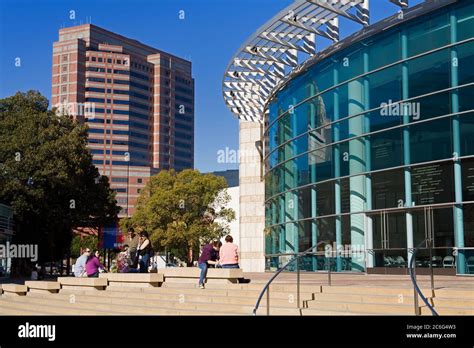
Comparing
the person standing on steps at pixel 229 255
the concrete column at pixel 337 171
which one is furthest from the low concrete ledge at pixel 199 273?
the concrete column at pixel 337 171

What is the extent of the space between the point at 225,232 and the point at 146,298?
44.0m

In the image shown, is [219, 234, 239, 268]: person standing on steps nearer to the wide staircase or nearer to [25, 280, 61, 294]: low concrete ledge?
the wide staircase

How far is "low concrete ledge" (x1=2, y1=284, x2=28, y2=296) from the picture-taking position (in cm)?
2250

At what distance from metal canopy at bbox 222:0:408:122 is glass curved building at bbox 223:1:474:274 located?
2.43 ft

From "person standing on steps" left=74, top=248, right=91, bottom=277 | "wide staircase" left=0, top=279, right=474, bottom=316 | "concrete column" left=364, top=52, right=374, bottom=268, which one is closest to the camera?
"wide staircase" left=0, top=279, right=474, bottom=316

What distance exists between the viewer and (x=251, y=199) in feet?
143

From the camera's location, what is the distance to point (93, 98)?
166 meters

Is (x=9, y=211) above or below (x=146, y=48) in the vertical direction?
below

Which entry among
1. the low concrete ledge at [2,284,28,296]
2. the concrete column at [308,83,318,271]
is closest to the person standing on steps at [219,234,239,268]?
the low concrete ledge at [2,284,28,296]

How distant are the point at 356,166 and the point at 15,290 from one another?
13.9 meters

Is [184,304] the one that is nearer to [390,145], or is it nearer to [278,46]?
[390,145]
